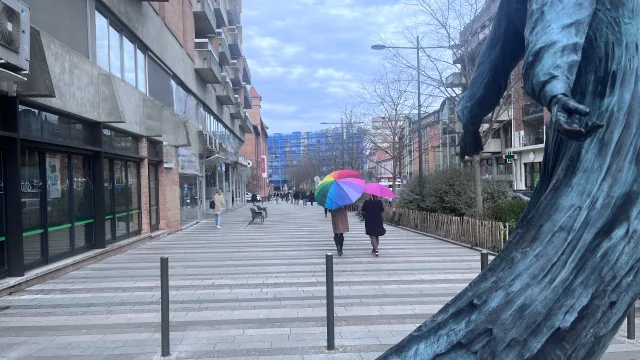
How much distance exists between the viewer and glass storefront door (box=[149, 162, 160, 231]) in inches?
688

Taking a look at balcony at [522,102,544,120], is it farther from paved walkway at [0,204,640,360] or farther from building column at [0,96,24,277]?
building column at [0,96,24,277]

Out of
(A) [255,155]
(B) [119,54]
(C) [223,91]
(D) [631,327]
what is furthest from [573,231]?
(A) [255,155]

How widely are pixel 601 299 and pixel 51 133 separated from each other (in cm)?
1084

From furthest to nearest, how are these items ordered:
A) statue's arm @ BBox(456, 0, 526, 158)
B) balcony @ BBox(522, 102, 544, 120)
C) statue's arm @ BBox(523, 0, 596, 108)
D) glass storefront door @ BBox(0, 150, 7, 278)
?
balcony @ BBox(522, 102, 544, 120) < glass storefront door @ BBox(0, 150, 7, 278) < statue's arm @ BBox(456, 0, 526, 158) < statue's arm @ BBox(523, 0, 596, 108)

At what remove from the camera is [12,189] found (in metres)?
8.55

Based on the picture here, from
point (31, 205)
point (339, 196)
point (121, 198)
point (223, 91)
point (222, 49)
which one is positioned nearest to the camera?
point (31, 205)

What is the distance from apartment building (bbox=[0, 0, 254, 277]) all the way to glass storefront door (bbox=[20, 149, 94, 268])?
0.02 meters

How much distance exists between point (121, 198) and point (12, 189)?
19.7 ft

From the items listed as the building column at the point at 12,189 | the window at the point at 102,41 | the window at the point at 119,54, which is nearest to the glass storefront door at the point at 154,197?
the window at the point at 119,54

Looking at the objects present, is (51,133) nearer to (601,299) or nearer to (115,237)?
(115,237)

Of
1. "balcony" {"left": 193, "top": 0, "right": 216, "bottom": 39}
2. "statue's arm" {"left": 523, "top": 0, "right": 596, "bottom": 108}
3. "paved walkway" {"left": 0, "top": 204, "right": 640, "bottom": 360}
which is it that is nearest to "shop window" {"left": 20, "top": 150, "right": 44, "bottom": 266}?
"paved walkway" {"left": 0, "top": 204, "right": 640, "bottom": 360}

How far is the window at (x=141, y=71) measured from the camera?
1522cm

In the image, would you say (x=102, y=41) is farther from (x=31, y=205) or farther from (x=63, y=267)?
(x=63, y=267)

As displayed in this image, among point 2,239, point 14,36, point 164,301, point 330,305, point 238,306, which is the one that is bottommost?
point 238,306
